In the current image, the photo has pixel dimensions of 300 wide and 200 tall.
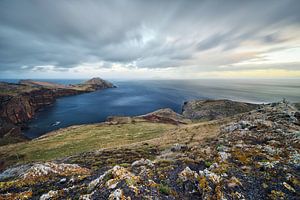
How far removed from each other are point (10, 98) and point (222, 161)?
563 feet

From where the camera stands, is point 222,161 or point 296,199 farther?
point 222,161

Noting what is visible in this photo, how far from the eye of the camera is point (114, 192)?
898 centimetres

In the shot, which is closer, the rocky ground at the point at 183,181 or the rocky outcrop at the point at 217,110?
the rocky ground at the point at 183,181

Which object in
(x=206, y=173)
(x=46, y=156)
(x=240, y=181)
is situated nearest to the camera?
(x=240, y=181)

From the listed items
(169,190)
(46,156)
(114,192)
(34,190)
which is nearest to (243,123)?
(169,190)

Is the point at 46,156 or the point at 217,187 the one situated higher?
the point at 217,187

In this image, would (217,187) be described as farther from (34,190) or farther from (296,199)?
(34,190)

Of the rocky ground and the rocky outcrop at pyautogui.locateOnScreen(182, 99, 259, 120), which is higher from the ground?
the rocky ground

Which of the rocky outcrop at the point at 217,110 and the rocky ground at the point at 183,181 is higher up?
the rocky ground at the point at 183,181

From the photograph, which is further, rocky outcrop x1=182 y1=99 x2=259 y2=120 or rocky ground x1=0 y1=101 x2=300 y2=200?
rocky outcrop x1=182 y1=99 x2=259 y2=120

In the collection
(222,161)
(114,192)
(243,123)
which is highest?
(114,192)

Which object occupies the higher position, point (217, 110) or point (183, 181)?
point (183, 181)

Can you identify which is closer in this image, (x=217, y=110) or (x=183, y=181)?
(x=183, y=181)

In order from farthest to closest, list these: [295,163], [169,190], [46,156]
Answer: [46,156], [295,163], [169,190]
